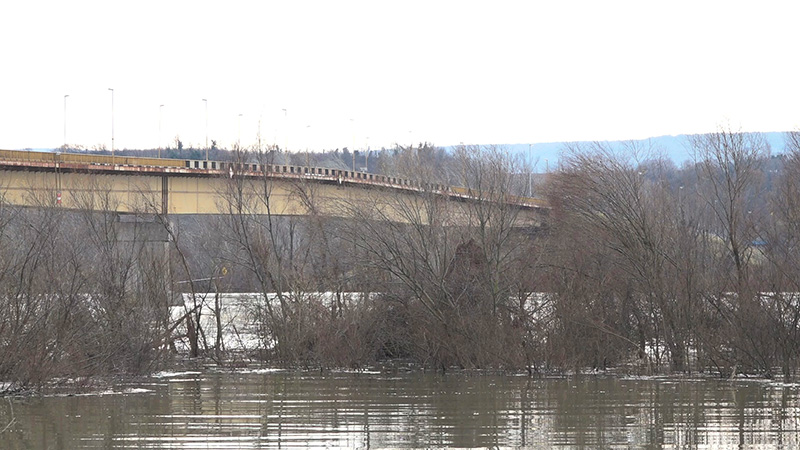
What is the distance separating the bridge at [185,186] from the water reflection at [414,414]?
8.74m

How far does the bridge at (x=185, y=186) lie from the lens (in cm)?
3509

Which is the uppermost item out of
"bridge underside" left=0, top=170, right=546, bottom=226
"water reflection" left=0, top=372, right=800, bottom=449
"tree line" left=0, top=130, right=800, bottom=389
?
"bridge underside" left=0, top=170, right=546, bottom=226

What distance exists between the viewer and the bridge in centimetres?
Result: 3509

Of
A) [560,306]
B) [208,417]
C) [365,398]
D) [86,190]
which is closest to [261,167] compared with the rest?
[86,190]

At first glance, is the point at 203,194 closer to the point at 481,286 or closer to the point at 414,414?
the point at 481,286

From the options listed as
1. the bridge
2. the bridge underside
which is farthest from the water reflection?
the bridge

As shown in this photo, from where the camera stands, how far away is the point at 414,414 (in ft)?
66.6

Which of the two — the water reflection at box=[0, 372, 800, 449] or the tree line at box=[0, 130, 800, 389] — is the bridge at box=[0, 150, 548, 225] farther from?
the water reflection at box=[0, 372, 800, 449]

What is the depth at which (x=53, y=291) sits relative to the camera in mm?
25156

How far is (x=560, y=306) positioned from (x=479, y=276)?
2.81 meters

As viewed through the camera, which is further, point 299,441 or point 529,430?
point 529,430

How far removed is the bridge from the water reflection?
344 inches

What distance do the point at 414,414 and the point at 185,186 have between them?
102 feet

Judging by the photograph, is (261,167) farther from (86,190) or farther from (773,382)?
(773,382)
